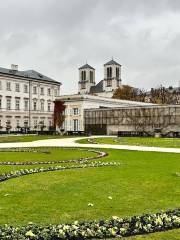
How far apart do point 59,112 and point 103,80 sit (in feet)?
206

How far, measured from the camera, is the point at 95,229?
7.17 m

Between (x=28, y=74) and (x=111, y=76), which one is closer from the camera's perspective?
(x=28, y=74)

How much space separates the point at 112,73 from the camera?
433 ft

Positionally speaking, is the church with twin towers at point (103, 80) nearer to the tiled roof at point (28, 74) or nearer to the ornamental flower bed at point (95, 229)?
the tiled roof at point (28, 74)

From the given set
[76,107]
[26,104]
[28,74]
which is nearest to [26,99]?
[26,104]

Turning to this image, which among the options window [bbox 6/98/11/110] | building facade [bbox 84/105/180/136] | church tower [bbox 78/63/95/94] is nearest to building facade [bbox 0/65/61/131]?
window [bbox 6/98/11/110]

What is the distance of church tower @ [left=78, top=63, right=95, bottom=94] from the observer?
14412 centimetres

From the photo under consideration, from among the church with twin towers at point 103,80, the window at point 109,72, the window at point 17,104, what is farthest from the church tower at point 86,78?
the window at point 17,104

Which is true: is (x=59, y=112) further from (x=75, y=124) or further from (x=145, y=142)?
(x=145, y=142)

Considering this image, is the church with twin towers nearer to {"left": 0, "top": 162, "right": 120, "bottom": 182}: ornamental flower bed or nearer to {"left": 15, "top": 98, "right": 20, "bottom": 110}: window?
{"left": 15, "top": 98, "right": 20, "bottom": 110}: window

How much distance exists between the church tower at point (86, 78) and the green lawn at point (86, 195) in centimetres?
12974

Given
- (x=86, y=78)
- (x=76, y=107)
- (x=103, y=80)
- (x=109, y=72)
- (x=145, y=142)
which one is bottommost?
(x=145, y=142)

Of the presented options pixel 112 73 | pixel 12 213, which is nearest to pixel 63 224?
pixel 12 213

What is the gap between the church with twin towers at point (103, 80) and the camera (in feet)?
433
